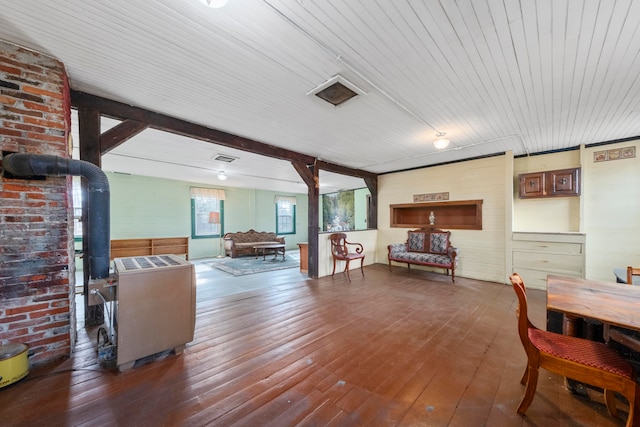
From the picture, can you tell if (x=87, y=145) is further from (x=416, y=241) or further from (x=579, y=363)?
(x=416, y=241)

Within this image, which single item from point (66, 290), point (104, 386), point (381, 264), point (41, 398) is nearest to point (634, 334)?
point (104, 386)

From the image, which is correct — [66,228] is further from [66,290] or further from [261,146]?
[261,146]

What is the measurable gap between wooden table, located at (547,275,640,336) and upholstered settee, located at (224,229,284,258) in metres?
6.97

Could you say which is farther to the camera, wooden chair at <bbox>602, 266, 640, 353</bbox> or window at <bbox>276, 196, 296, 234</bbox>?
window at <bbox>276, 196, 296, 234</bbox>

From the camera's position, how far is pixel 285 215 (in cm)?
1007

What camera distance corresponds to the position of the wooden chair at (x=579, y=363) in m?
1.22

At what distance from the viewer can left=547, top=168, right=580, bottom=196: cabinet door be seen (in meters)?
4.09

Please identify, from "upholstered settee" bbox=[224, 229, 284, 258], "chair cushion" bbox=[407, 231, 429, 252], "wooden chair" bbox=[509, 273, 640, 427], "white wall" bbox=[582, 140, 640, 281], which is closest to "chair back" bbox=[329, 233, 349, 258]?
"chair cushion" bbox=[407, 231, 429, 252]

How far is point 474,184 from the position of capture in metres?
5.04

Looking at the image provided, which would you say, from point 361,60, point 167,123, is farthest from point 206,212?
point 361,60

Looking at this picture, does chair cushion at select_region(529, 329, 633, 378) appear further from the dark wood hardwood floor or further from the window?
the window

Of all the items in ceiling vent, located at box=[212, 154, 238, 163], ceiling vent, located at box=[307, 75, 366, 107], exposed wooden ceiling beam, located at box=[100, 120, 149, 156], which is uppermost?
ceiling vent, located at box=[307, 75, 366, 107]

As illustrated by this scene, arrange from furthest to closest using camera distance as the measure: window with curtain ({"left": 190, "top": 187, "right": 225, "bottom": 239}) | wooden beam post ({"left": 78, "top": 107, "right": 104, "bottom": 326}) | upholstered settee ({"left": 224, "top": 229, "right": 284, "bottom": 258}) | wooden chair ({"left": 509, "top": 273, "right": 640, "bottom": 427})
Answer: window with curtain ({"left": 190, "top": 187, "right": 225, "bottom": 239}), upholstered settee ({"left": 224, "top": 229, "right": 284, "bottom": 258}), wooden beam post ({"left": 78, "top": 107, "right": 104, "bottom": 326}), wooden chair ({"left": 509, "top": 273, "right": 640, "bottom": 427})

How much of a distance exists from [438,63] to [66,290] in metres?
3.77
